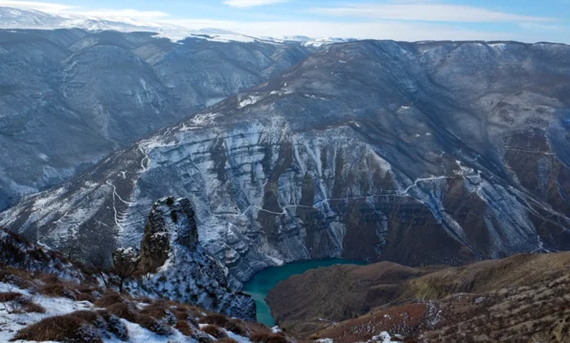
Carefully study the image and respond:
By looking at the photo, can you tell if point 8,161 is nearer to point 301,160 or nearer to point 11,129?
point 11,129

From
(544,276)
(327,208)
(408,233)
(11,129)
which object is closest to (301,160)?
(327,208)

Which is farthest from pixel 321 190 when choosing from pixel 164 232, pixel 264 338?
pixel 264 338

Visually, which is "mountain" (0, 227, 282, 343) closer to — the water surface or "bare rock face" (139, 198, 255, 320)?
"bare rock face" (139, 198, 255, 320)

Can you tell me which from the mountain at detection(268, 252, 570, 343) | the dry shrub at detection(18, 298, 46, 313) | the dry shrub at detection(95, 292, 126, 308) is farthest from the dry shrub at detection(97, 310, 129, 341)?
the mountain at detection(268, 252, 570, 343)

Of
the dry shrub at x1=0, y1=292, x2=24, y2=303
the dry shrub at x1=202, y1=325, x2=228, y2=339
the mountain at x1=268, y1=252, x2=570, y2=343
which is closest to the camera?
the dry shrub at x1=0, y1=292, x2=24, y2=303

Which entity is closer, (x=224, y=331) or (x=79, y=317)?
(x=79, y=317)

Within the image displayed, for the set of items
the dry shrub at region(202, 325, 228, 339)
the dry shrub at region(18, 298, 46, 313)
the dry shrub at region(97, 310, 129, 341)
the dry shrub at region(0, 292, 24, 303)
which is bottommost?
the dry shrub at region(202, 325, 228, 339)

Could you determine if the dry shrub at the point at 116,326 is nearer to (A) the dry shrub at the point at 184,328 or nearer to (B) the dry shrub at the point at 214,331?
(A) the dry shrub at the point at 184,328
